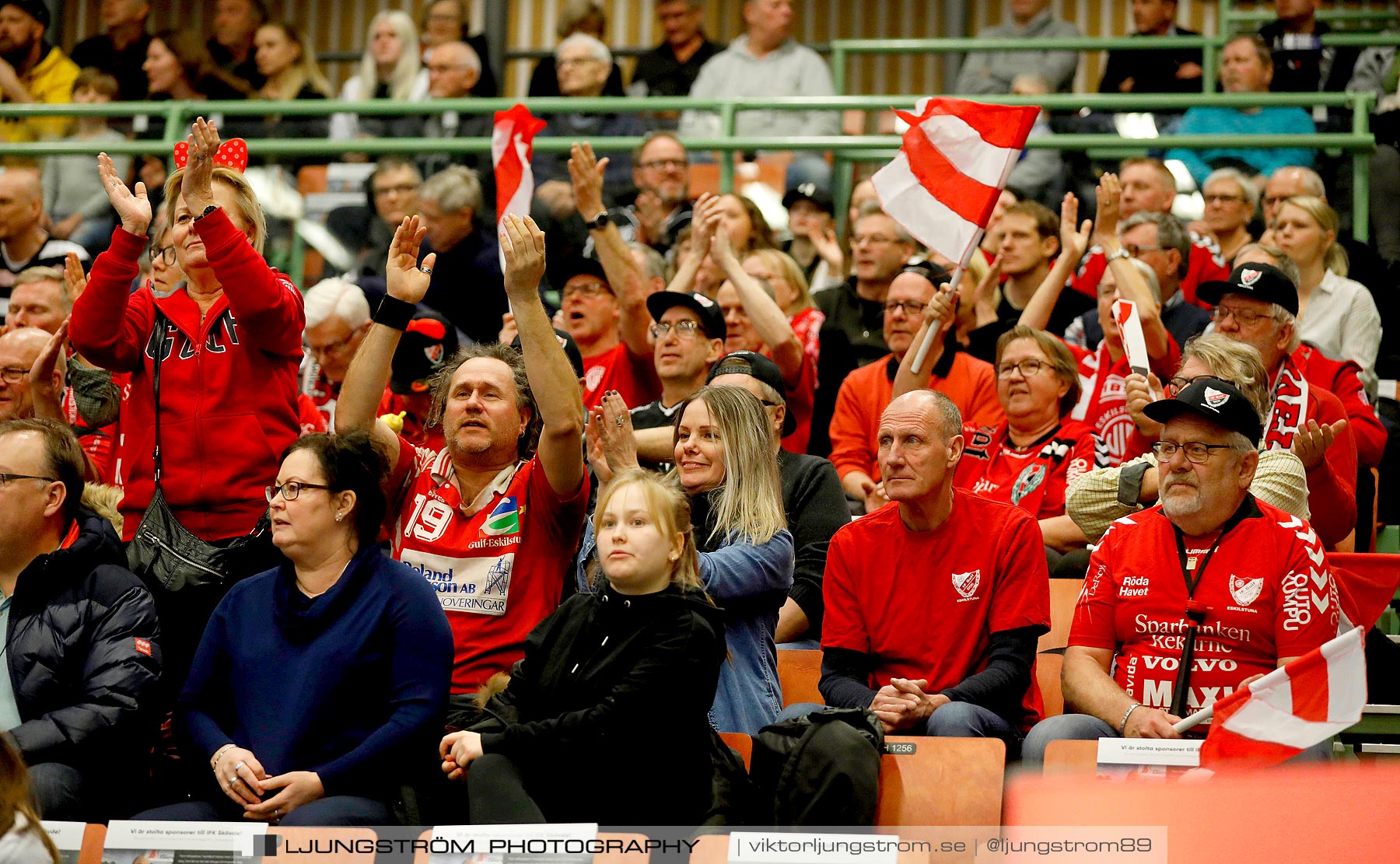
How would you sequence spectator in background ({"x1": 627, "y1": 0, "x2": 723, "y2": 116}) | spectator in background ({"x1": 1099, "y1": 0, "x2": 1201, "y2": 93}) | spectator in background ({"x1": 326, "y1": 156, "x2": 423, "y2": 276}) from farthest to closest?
spectator in background ({"x1": 627, "y1": 0, "x2": 723, "y2": 116}) → spectator in background ({"x1": 1099, "y1": 0, "x2": 1201, "y2": 93}) → spectator in background ({"x1": 326, "y1": 156, "x2": 423, "y2": 276})

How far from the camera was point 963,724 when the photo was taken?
13.1ft

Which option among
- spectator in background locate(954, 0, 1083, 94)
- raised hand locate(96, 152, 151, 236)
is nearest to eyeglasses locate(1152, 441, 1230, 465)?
raised hand locate(96, 152, 151, 236)

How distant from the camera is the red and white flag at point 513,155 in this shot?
6438 millimetres

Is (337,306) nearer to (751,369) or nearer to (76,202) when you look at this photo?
(751,369)

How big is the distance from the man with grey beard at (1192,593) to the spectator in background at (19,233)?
214 inches

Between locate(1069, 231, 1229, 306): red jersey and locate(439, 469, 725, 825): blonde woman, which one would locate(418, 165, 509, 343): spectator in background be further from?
locate(439, 469, 725, 825): blonde woman

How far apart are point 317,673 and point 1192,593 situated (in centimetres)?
220

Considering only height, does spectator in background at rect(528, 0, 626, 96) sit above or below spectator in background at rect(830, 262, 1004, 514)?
above

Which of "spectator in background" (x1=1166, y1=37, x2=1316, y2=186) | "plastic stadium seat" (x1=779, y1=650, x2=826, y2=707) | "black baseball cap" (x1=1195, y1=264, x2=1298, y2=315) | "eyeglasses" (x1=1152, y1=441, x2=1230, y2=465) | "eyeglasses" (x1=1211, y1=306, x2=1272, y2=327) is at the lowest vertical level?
"plastic stadium seat" (x1=779, y1=650, x2=826, y2=707)

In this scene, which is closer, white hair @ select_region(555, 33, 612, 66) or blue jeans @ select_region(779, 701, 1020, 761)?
blue jeans @ select_region(779, 701, 1020, 761)

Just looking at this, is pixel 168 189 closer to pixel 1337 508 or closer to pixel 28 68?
pixel 1337 508

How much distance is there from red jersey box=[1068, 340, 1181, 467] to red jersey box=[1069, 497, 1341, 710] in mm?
1062

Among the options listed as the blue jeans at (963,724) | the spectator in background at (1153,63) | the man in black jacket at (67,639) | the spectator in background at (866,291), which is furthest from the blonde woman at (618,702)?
the spectator in background at (1153,63)

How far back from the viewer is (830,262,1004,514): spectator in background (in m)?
6.25
